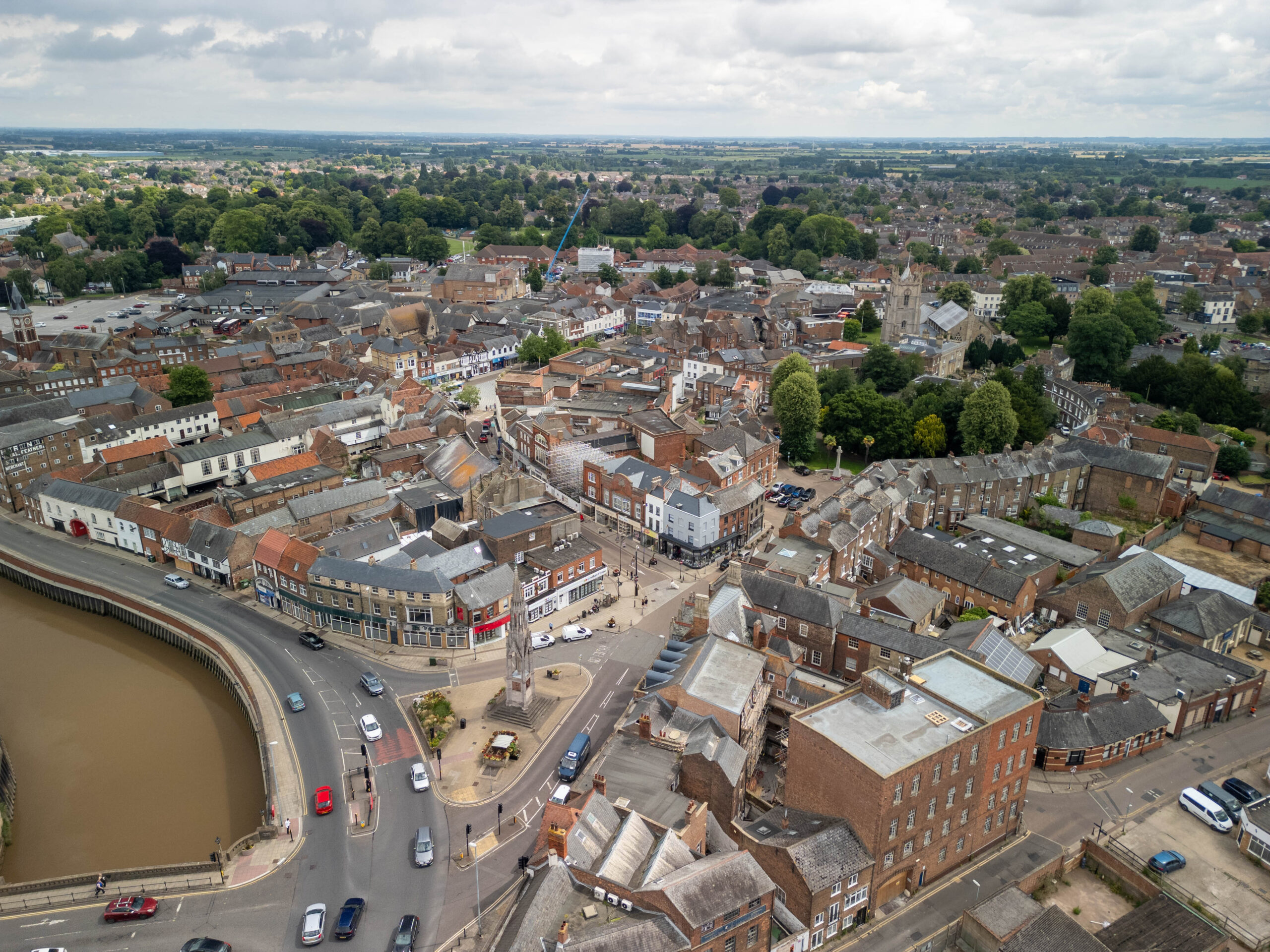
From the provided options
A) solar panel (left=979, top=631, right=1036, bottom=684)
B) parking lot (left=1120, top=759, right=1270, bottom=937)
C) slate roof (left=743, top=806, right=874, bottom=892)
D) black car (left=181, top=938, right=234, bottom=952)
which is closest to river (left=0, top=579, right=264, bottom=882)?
black car (left=181, top=938, right=234, bottom=952)

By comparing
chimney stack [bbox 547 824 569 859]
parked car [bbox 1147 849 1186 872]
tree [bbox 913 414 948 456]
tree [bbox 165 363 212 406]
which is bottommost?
parked car [bbox 1147 849 1186 872]

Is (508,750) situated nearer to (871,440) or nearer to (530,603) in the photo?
(530,603)

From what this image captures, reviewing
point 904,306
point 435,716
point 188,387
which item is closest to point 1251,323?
point 904,306

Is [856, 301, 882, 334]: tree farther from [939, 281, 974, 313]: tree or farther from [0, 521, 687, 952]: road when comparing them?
[0, 521, 687, 952]: road

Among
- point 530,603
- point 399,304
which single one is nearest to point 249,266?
point 399,304

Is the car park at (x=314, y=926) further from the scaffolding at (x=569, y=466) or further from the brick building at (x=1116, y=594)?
the brick building at (x=1116, y=594)

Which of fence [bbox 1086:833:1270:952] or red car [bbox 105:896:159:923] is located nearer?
red car [bbox 105:896:159:923]

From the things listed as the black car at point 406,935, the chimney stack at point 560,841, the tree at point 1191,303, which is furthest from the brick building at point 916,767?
the tree at point 1191,303

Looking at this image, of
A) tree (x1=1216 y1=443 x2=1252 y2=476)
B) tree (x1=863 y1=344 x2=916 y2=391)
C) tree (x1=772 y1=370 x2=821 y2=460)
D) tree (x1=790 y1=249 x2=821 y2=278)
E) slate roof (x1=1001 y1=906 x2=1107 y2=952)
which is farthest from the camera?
tree (x1=790 y1=249 x2=821 y2=278)
